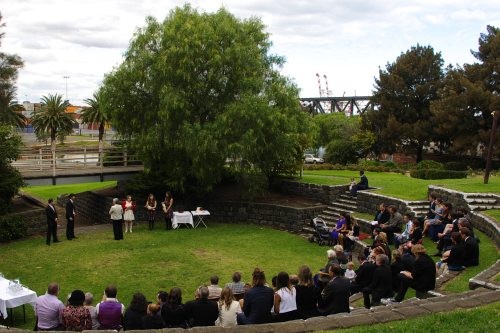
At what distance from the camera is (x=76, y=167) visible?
2705cm

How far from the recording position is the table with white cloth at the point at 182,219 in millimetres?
22172

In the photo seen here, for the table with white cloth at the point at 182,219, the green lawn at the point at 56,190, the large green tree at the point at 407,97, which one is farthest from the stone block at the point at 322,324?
the large green tree at the point at 407,97

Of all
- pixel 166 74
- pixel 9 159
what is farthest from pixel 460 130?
pixel 9 159

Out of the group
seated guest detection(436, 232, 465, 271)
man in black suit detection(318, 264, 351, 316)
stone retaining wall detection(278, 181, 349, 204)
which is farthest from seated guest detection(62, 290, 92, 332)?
stone retaining wall detection(278, 181, 349, 204)

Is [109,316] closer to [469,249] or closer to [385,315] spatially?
[385,315]

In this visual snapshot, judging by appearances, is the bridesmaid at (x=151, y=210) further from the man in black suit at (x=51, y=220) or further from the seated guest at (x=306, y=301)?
the seated guest at (x=306, y=301)

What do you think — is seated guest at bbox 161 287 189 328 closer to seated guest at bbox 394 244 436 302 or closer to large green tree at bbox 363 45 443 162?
seated guest at bbox 394 244 436 302

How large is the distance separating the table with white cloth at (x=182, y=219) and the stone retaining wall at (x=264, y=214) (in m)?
2.75

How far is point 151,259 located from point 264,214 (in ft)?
27.1

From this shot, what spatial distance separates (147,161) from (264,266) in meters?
10.1

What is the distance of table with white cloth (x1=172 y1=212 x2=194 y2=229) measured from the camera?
2217cm

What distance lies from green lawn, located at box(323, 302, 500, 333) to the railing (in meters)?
20.0

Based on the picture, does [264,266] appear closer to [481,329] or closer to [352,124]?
[481,329]

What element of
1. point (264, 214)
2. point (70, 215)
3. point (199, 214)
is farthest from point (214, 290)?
point (264, 214)
